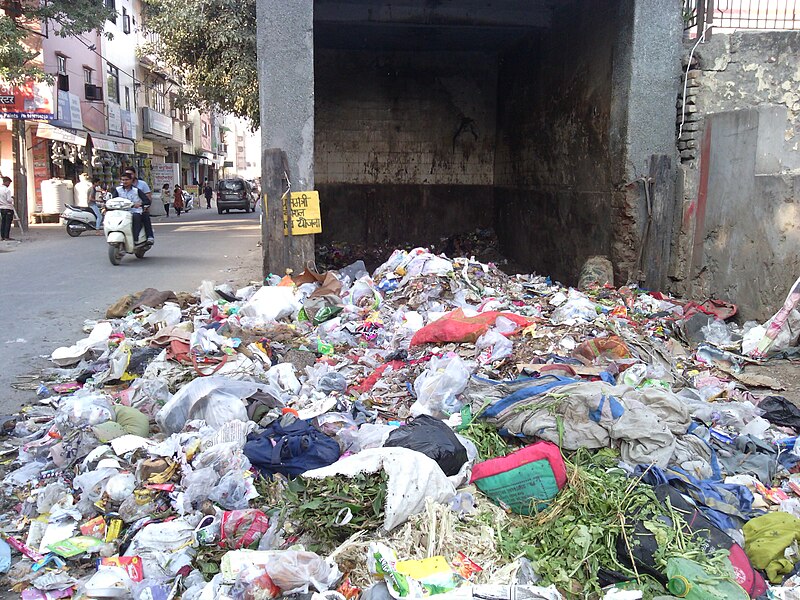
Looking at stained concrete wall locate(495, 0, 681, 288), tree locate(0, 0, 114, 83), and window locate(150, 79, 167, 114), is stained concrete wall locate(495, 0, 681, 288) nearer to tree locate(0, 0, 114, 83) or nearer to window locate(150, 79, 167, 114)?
tree locate(0, 0, 114, 83)

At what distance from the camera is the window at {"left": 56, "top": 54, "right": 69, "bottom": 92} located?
72.2 feet

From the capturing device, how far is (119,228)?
10.9 meters

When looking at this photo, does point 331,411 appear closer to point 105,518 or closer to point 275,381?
point 275,381

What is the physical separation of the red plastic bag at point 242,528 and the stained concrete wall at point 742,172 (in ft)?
18.5

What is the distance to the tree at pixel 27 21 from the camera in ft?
49.0

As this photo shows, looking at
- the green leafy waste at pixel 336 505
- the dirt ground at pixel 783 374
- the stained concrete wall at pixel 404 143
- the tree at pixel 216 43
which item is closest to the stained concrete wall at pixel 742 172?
the dirt ground at pixel 783 374

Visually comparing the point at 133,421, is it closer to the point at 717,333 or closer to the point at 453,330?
the point at 453,330

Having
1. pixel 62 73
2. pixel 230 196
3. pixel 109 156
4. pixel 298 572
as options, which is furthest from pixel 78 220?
pixel 298 572

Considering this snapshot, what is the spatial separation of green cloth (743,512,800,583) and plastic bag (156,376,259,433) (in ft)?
9.01

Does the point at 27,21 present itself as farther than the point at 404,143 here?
Yes

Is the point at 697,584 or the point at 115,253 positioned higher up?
the point at 115,253

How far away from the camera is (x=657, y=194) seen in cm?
838

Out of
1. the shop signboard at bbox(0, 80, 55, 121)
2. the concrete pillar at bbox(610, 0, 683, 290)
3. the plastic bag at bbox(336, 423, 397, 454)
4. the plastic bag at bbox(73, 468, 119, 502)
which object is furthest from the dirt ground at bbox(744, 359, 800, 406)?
the shop signboard at bbox(0, 80, 55, 121)

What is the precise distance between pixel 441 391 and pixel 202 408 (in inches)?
61.5
